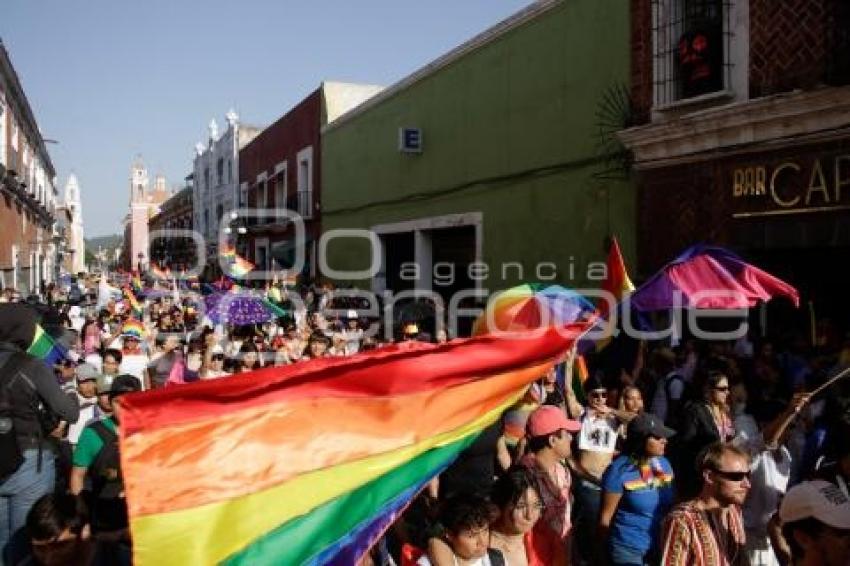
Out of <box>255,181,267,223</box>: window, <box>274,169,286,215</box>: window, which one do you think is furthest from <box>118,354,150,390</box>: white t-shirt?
<box>255,181,267,223</box>: window

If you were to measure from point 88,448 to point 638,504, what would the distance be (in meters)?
3.00

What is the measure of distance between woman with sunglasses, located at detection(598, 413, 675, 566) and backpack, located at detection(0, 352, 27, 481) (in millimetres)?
3058

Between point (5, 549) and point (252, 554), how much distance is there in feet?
7.21

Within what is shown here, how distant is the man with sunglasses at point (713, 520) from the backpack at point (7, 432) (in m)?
3.21

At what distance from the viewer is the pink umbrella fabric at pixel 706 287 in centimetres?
668

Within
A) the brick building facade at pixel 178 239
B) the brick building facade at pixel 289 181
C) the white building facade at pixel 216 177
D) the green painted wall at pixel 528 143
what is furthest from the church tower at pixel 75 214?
the green painted wall at pixel 528 143

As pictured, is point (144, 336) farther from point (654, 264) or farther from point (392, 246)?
point (392, 246)

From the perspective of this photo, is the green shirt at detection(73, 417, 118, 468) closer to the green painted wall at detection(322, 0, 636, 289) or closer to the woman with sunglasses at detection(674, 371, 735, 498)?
the woman with sunglasses at detection(674, 371, 735, 498)

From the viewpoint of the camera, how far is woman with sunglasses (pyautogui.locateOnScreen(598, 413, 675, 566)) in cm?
409

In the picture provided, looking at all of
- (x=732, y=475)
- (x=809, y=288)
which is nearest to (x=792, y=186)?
(x=809, y=288)

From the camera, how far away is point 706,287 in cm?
675

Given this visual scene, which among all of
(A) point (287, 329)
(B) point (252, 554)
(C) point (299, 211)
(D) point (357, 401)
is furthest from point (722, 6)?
(C) point (299, 211)

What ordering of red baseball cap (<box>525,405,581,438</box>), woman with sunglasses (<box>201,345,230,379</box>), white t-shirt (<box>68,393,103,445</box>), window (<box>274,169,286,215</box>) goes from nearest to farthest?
red baseball cap (<box>525,405,581,438</box>) → white t-shirt (<box>68,393,103,445</box>) → woman with sunglasses (<box>201,345,230,379</box>) → window (<box>274,169,286,215</box>)

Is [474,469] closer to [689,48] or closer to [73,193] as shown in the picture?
[689,48]
